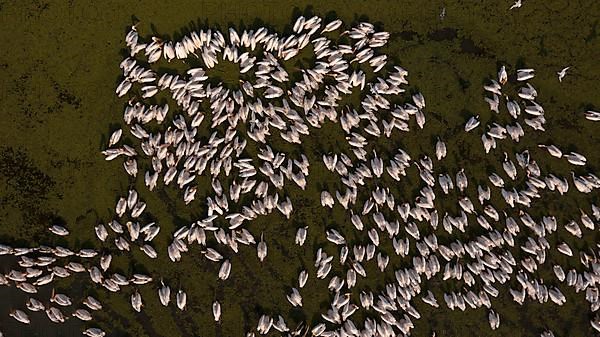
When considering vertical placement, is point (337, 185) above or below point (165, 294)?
above

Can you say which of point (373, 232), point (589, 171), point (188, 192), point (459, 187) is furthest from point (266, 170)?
point (589, 171)

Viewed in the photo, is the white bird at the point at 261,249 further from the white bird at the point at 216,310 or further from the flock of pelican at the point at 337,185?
the white bird at the point at 216,310

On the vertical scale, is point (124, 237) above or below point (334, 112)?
below

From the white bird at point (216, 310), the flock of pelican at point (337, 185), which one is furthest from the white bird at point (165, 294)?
the white bird at point (216, 310)

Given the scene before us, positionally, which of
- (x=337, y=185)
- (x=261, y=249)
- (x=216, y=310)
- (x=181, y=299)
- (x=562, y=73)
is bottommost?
(x=216, y=310)

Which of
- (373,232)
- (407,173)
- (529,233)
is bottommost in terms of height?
(529,233)

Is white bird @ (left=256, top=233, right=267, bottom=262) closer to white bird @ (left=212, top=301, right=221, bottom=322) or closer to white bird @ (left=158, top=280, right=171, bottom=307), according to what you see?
white bird @ (left=212, top=301, right=221, bottom=322)

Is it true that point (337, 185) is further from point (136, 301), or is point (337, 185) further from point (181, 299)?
point (136, 301)

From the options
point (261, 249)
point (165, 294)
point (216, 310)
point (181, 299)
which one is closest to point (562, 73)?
point (261, 249)

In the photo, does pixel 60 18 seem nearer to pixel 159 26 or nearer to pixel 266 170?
pixel 159 26
